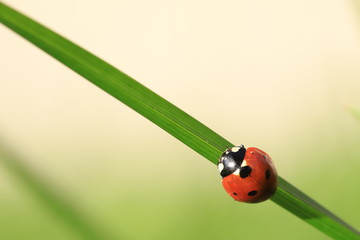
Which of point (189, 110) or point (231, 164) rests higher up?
point (189, 110)

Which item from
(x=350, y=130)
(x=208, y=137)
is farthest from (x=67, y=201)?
(x=350, y=130)

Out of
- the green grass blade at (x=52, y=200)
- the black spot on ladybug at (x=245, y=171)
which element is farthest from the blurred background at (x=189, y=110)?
the black spot on ladybug at (x=245, y=171)

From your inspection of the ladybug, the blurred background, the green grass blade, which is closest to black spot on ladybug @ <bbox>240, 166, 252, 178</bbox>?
the ladybug

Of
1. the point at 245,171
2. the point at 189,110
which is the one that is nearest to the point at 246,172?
the point at 245,171

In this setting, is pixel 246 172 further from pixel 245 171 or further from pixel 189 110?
pixel 189 110

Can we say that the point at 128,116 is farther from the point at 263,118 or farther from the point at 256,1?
the point at 256,1

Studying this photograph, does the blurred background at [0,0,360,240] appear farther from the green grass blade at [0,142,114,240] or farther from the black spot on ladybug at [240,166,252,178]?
the black spot on ladybug at [240,166,252,178]
